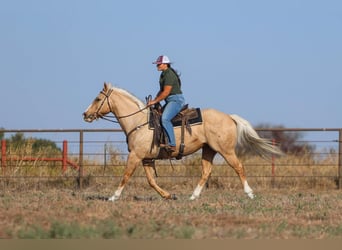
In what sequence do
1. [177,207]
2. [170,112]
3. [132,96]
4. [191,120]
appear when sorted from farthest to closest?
[132,96], [191,120], [170,112], [177,207]

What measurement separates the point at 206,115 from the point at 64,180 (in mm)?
5983

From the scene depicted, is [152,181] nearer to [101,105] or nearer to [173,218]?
[101,105]

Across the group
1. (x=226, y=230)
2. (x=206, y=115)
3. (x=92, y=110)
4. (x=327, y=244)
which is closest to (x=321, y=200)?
(x=206, y=115)

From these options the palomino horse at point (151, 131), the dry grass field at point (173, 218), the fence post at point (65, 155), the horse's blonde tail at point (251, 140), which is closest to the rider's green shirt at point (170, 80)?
the palomino horse at point (151, 131)

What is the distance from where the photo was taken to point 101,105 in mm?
16188

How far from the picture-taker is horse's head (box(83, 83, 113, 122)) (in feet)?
53.1

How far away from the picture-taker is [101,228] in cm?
1016

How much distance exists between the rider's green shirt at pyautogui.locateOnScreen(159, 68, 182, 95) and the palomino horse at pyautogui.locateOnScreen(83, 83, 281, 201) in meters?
0.68

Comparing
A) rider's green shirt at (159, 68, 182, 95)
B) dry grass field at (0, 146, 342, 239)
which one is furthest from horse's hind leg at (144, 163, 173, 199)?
rider's green shirt at (159, 68, 182, 95)

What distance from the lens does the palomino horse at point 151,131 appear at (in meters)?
15.6

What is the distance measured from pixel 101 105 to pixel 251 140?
319 centimetres

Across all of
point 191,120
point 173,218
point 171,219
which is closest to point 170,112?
point 191,120

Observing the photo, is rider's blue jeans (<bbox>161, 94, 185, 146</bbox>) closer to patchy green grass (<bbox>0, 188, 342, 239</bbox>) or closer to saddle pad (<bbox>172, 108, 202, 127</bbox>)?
saddle pad (<bbox>172, 108, 202, 127</bbox>)

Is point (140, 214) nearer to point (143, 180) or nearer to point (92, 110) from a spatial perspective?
point (92, 110)
